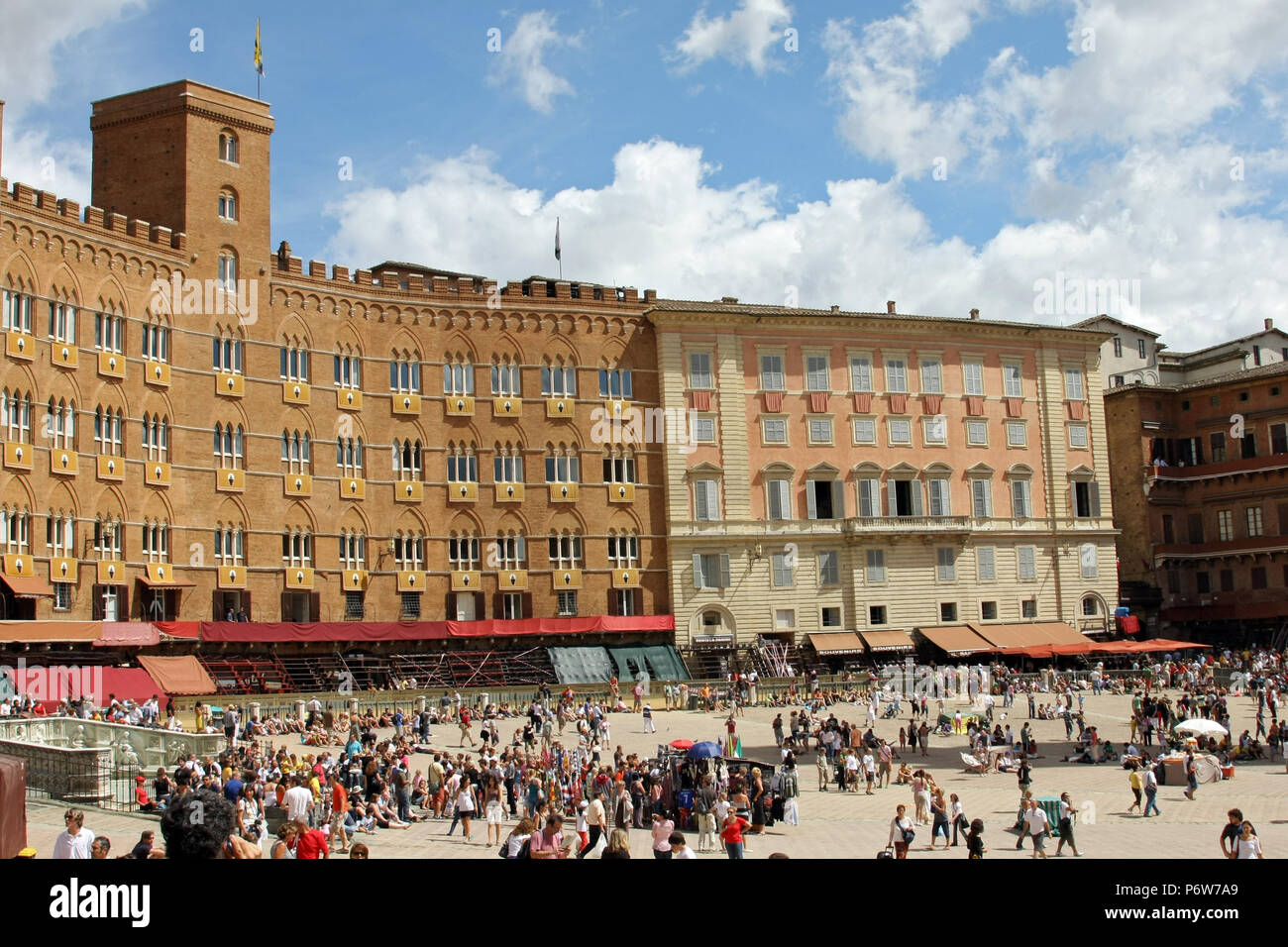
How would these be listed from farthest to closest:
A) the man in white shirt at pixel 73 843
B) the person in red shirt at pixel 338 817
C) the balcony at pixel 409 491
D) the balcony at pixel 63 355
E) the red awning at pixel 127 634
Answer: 1. the balcony at pixel 409 491
2. the balcony at pixel 63 355
3. the red awning at pixel 127 634
4. the person in red shirt at pixel 338 817
5. the man in white shirt at pixel 73 843

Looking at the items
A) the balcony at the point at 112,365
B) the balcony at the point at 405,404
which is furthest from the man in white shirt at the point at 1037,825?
the balcony at the point at 405,404

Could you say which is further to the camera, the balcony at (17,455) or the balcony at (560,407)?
the balcony at (560,407)

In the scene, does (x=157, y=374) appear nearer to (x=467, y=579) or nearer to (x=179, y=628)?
(x=179, y=628)

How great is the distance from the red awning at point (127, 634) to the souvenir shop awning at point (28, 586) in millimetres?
2502

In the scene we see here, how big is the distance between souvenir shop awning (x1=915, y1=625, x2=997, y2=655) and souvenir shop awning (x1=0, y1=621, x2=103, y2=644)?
40.1m

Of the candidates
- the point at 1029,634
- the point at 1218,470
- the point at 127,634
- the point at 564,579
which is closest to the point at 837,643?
the point at 1029,634

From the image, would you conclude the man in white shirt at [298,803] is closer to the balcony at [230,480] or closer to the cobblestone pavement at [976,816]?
the cobblestone pavement at [976,816]

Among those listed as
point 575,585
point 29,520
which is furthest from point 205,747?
point 575,585

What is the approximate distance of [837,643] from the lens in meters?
66.4

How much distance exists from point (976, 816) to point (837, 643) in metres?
35.4

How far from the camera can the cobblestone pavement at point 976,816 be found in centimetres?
2581
